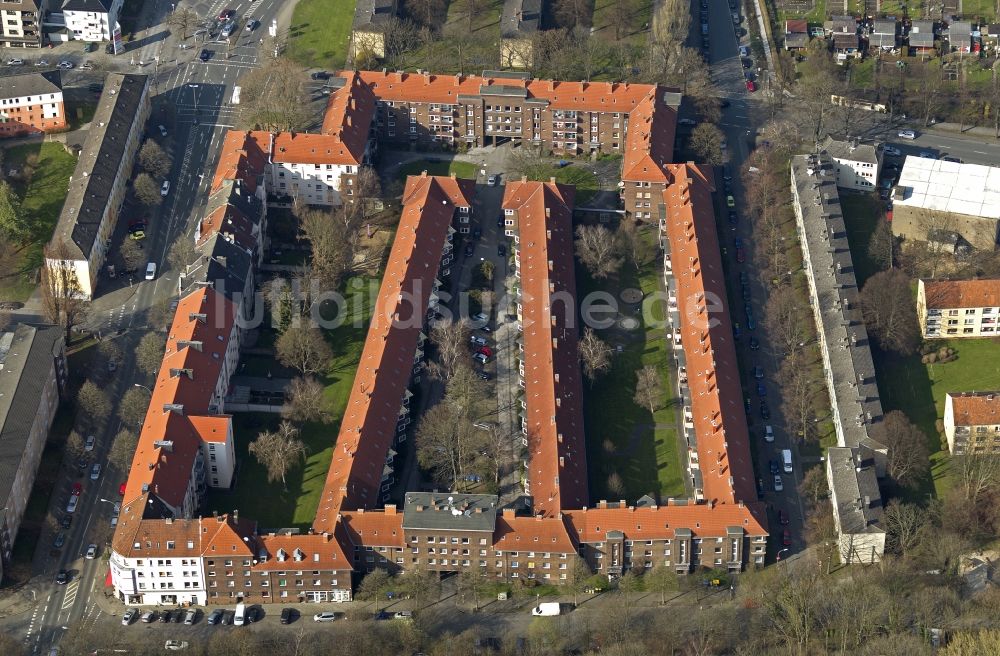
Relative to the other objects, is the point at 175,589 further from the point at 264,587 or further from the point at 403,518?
the point at 403,518

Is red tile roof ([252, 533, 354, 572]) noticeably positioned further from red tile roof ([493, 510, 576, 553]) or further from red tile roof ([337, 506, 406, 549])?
red tile roof ([493, 510, 576, 553])

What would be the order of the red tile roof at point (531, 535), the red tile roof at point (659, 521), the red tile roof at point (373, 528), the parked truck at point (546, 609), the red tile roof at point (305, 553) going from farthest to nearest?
1. the red tile roof at point (659, 521)
2. the red tile roof at point (373, 528)
3. the red tile roof at point (531, 535)
4. the parked truck at point (546, 609)
5. the red tile roof at point (305, 553)

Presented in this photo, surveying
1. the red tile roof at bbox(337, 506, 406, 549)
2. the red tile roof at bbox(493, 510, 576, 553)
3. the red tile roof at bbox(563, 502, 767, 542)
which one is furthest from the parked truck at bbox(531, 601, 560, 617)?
the red tile roof at bbox(337, 506, 406, 549)

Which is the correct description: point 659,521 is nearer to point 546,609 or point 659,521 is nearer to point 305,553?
point 546,609

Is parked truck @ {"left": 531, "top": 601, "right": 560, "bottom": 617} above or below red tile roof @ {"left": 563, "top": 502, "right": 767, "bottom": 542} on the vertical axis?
below

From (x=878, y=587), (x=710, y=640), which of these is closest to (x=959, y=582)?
(x=878, y=587)

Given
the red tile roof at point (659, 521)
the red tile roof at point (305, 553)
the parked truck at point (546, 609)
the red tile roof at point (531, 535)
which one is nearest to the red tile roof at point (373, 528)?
the red tile roof at point (305, 553)

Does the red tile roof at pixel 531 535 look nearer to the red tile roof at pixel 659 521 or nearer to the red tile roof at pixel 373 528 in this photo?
the red tile roof at pixel 659 521
